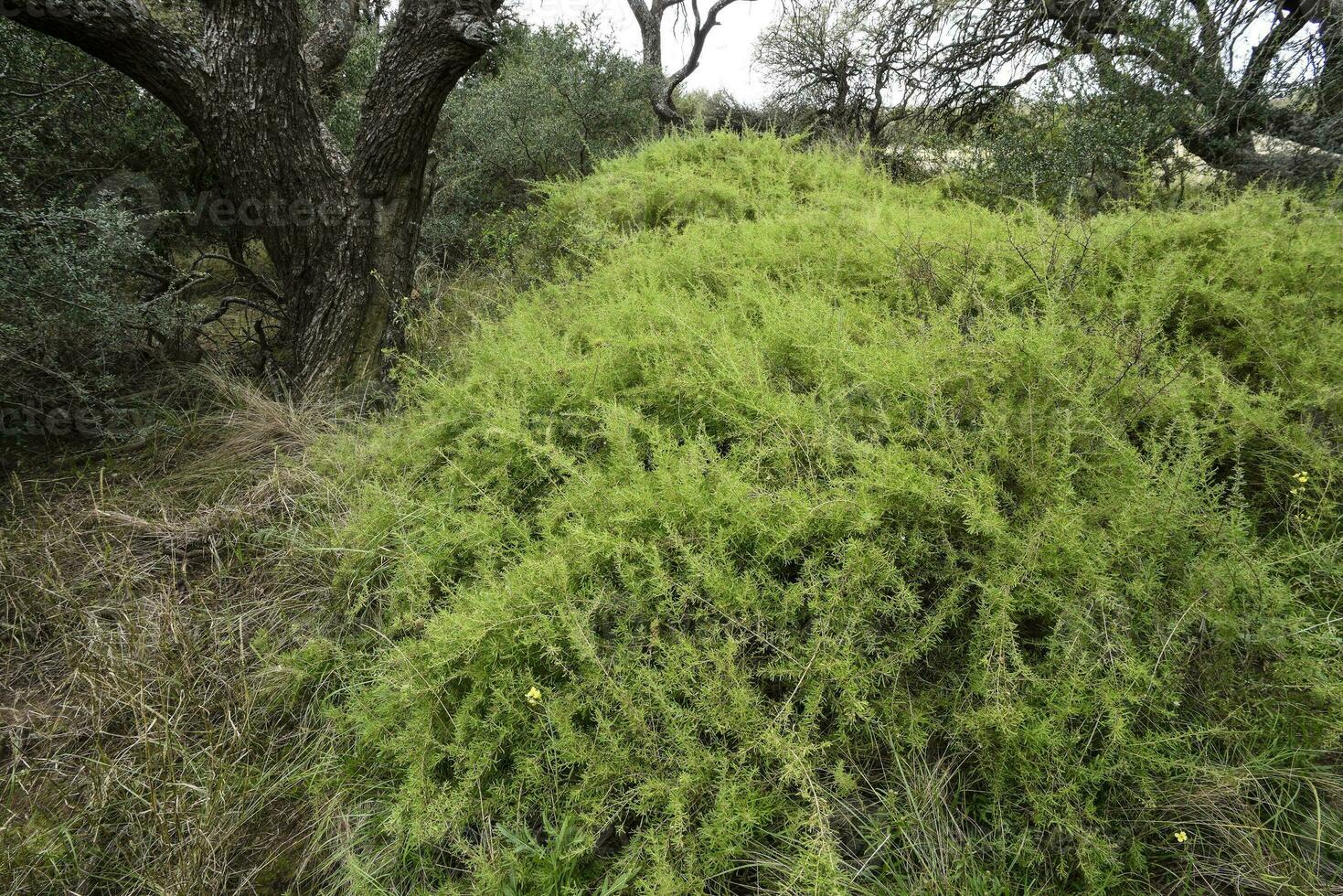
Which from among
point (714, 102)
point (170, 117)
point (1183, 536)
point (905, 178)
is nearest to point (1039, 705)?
point (1183, 536)

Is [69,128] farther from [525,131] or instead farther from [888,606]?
[888,606]

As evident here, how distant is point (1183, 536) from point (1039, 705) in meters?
0.60

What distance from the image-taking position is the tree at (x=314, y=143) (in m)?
3.29

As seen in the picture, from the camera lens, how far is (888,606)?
1.64m

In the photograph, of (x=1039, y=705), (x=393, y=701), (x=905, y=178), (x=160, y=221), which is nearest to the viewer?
(x=1039, y=705)

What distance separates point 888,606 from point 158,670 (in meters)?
→ 2.25

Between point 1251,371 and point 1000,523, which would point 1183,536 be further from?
point 1251,371

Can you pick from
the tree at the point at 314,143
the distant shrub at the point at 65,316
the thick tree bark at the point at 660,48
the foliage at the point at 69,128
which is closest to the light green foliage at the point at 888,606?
the tree at the point at 314,143

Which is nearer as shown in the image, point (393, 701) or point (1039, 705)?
point (1039, 705)

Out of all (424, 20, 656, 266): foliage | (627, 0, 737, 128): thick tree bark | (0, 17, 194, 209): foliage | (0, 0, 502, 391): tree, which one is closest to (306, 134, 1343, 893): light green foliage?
(0, 0, 502, 391): tree

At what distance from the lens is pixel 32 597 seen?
247cm

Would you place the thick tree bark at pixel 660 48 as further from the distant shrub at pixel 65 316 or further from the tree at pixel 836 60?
the distant shrub at pixel 65 316

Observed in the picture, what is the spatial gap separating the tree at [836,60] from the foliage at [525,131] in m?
2.22

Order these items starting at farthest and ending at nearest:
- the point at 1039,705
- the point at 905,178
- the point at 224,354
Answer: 1. the point at 905,178
2. the point at 224,354
3. the point at 1039,705
